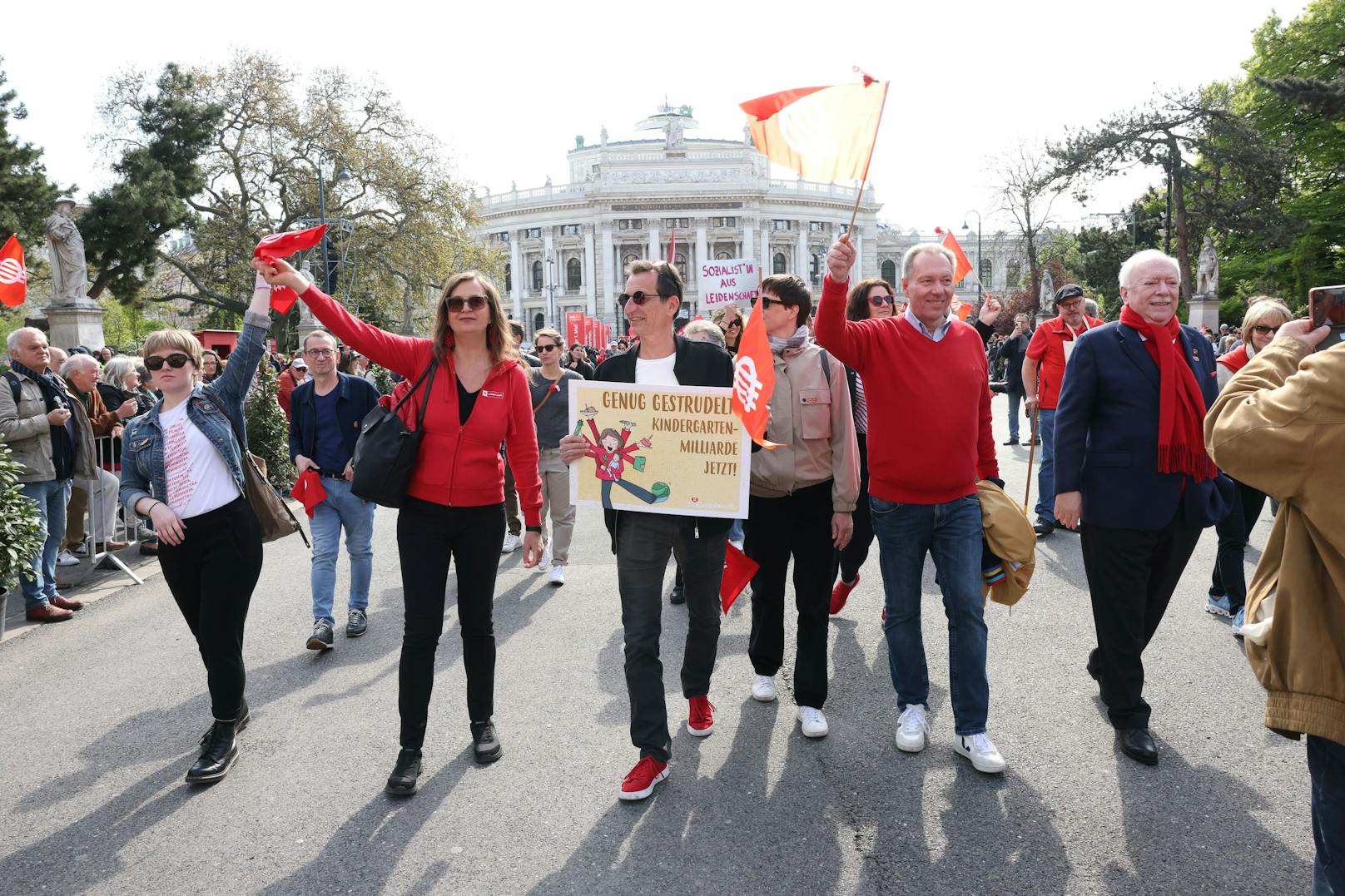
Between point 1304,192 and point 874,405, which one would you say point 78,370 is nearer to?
point 874,405

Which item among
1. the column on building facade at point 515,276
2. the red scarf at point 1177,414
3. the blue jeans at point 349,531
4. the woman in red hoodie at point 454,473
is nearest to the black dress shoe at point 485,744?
the woman in red hoodie at point 454,473

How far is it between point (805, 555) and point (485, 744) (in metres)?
1.64

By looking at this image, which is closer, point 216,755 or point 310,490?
point 216,755

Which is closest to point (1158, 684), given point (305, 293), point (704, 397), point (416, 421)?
point (704, 397)

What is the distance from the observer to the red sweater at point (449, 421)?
12.8 ft

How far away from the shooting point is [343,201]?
35594 mm

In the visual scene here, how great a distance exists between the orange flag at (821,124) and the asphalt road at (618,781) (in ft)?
8.14

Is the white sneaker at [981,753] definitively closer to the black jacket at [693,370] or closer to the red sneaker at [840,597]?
the black jacket at [693,370]

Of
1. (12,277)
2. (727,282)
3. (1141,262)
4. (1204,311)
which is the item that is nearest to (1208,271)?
(1204,311)

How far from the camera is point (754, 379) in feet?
12.0

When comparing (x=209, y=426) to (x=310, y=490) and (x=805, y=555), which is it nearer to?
(x=310, y=490)

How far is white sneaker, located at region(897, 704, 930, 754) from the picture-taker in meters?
4.05

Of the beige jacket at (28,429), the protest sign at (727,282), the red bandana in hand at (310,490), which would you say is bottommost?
the red bandana in hand at (310,490)

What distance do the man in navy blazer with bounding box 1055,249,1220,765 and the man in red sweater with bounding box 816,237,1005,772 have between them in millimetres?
433
